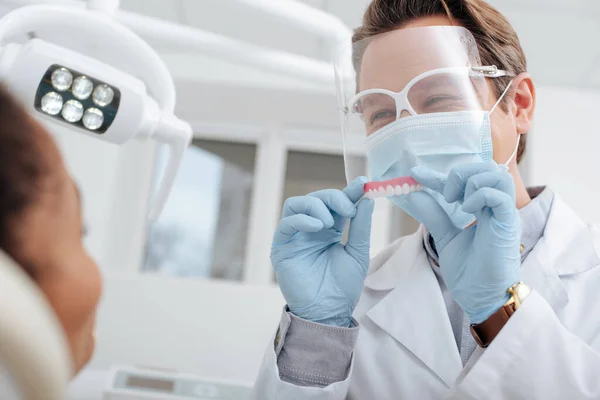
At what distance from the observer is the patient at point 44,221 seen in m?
0.36

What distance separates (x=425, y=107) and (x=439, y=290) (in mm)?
479

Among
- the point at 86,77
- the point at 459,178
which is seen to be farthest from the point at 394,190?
the point at 86,77

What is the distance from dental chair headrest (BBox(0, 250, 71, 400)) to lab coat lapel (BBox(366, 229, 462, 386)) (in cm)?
98

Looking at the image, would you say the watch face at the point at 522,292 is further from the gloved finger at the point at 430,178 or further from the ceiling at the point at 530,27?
the ceiling at the point at 530,27

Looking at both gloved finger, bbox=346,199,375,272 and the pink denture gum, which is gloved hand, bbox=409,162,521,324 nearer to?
the pink denture gum

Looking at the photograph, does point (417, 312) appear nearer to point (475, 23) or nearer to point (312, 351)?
point (312, 351)

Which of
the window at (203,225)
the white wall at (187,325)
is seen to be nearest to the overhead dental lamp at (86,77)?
the white wall at (187,325)

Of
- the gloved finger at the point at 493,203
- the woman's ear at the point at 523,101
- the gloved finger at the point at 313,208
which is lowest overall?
the gloved finger at the point at 313,208

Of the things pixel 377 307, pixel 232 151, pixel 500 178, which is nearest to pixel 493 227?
pixel 500 178

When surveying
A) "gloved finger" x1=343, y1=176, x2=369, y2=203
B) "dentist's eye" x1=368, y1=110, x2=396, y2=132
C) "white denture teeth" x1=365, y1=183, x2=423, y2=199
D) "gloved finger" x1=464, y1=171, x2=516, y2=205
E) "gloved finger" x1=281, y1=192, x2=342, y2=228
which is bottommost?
"gloved finger" x1=281, y1=192, x2=342, y2=228

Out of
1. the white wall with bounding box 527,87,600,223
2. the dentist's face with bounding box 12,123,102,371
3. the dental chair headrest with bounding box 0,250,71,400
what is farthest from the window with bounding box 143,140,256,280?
the dental chair headrest with bounding box 0,250,71,400

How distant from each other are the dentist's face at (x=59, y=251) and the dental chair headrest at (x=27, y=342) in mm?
56

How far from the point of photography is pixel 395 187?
3.21 feet

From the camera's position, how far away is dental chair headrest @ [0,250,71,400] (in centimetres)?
28
